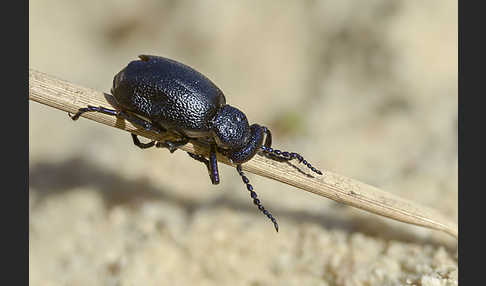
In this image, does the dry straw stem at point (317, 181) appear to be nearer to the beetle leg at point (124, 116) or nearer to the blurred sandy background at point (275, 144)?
the beetle leg at point (124, 116)

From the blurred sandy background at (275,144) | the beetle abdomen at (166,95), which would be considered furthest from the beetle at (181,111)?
the blurred sandy background at (275,144)

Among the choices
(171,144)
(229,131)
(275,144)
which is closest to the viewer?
(171,144)

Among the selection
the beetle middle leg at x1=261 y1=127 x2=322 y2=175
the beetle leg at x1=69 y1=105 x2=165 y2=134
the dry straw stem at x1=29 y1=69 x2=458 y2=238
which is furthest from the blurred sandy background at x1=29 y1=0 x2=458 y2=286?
the beetle leg at x1=69 y1=105 x2=165 y2=134

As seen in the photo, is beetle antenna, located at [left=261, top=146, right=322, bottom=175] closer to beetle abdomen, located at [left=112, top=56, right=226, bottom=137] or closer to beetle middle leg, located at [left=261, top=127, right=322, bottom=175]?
beetle middle leg, located at [left=261, top=127, right=322, bottom=175]

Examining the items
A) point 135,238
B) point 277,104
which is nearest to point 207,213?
point 135,238

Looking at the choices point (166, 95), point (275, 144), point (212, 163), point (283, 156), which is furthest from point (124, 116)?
point (275, 144)

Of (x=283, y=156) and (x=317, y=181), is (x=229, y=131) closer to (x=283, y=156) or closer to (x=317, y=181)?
(x=283, y=156)
